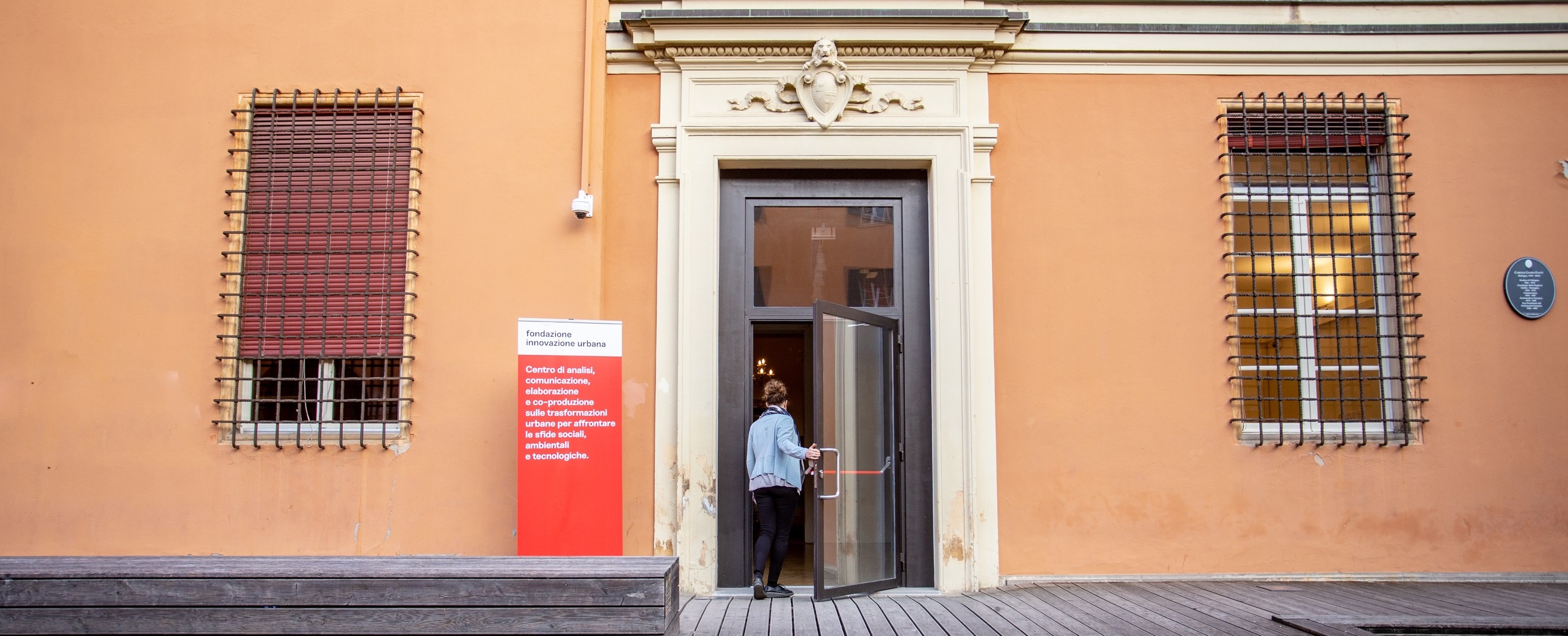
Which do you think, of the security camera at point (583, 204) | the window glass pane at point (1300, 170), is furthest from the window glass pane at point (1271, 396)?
the security camera at point (583, 204)

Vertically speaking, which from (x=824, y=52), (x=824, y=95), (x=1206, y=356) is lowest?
(x=1206, y=356)

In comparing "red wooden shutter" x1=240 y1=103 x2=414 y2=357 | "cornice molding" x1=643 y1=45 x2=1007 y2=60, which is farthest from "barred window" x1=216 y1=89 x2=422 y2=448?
"cornice molding" x1=643 y1=45 x2=1007 y2=60

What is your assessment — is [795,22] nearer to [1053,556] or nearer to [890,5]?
[890,5]

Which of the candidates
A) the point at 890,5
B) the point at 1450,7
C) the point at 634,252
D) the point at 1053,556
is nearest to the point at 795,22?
the point at 890,5

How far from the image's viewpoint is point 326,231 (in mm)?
5566

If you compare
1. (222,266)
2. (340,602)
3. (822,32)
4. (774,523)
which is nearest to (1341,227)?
(822,32)

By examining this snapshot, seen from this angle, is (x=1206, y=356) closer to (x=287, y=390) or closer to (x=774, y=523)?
(x=774, y=523)

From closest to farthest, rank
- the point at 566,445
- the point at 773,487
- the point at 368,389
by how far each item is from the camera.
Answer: the point at 566,445
the point at 773,487
the point at 368,389

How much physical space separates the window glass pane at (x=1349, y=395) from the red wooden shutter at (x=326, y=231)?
5.40 metres

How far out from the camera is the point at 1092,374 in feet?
18.3

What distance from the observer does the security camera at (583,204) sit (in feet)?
17.5

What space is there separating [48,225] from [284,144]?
4.55 ft

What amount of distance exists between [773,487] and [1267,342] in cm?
306

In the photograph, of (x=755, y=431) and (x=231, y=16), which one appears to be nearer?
(x=755, y=431)
